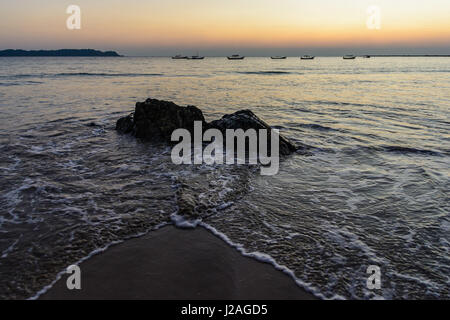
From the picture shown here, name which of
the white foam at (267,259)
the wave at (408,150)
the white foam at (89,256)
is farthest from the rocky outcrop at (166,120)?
the white foam at (267,259)

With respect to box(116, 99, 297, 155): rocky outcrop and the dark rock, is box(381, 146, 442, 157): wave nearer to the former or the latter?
box(116, 99, 297, 155): rocky outcrop

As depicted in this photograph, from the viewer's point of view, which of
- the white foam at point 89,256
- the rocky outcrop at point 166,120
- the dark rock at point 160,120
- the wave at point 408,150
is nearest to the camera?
the white foam at point 89,256

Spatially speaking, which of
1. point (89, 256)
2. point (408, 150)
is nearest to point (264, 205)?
point (89, 256)

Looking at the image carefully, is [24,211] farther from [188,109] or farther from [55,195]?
[188,109]

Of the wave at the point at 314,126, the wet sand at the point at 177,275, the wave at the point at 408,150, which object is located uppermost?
the wave at the point at 314,126

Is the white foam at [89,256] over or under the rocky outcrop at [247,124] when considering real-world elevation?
under

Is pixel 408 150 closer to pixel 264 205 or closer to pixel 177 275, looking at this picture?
pixel 264 205

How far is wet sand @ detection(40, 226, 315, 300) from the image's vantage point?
353cm

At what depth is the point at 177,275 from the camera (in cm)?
384

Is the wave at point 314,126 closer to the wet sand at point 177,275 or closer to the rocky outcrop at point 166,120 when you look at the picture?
the rocky outcrop at point 166,120

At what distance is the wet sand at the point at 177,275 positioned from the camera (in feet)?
11.6

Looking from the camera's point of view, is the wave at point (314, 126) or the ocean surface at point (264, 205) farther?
the wave at point (314, 126)

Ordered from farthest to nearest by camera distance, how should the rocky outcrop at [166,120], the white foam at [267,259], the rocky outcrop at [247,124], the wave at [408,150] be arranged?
the rocky outcrop at [166,120] < the rocky outcrop at [247,124] < the wave at [408,150] < the white foam at [267,259]

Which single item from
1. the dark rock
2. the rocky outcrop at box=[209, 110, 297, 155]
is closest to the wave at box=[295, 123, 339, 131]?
the rocky outcrop at box=[209, 110, 297, 155]
